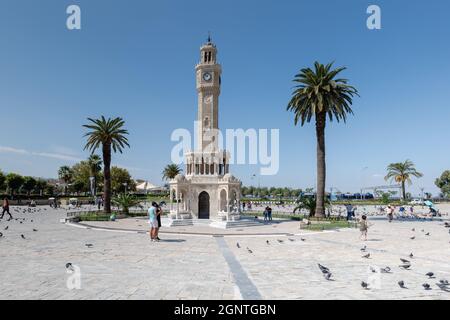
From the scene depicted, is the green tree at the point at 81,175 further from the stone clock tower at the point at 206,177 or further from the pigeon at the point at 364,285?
the pigeon at the point at 364,285

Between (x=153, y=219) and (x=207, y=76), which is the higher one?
(x=207, y=76)

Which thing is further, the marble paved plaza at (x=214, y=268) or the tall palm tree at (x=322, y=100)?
the tall palm tree at (x=322, y=100)

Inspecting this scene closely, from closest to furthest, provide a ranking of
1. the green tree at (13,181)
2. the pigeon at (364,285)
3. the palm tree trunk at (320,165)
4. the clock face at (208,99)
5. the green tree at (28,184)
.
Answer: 1. the pigeon at (364,285)
2. the palm tree trunk at (320,165)
3. the clock face at (208,99)
4. the green tree at (13,181)
5. the green tree at (28,184)

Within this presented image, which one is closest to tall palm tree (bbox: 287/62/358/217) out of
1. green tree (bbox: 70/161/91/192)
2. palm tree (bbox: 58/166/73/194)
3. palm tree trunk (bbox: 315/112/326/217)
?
palm tree trunk (bbox: 315/112/326/217)

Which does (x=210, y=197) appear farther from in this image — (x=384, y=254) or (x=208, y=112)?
(x=384, y=254)

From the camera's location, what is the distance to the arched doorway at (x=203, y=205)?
34.9 metres

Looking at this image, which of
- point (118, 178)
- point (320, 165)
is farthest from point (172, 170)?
point (320, 165)

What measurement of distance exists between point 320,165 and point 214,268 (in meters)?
23.0

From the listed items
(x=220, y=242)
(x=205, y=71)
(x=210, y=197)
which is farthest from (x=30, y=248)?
(x=205, y=71)

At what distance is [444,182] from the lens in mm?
121688

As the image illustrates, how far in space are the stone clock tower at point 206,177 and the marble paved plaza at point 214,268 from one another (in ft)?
43.5

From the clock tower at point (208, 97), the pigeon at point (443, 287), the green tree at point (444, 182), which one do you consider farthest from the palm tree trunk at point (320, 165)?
the green tree at point (444, 182)

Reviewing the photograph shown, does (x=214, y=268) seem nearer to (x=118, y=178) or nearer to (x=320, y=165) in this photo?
(x=320, y=165)
